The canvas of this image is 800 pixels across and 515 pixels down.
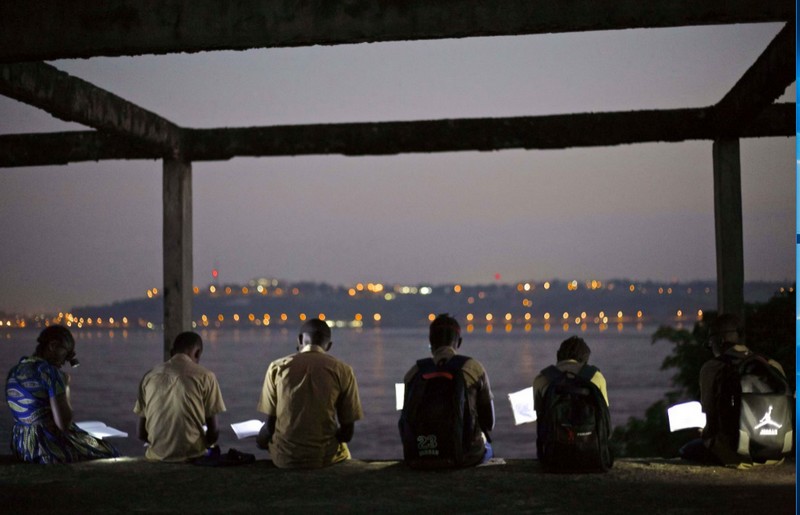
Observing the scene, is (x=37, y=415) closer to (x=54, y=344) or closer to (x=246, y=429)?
(x=54, y=344)

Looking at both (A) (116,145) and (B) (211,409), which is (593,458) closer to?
(B) (211,409)

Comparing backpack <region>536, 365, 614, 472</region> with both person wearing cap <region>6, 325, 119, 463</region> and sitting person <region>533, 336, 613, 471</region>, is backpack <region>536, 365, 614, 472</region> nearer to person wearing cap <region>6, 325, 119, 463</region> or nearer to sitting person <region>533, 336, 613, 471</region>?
sitting person <region>533, 336, 613, 471</region>

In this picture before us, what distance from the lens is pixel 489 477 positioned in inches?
322

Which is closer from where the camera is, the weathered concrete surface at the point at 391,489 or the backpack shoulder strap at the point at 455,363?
the weathered concrete surface at the point at 391,489

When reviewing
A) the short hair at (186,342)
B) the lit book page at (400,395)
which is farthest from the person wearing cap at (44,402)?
the lit book page at (400,395)

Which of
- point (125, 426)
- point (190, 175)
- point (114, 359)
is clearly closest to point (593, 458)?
point (190, 175)

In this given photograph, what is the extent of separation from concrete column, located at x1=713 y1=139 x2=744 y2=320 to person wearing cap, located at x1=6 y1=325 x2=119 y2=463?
19.4ft

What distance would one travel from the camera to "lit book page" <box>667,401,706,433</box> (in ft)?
30.2

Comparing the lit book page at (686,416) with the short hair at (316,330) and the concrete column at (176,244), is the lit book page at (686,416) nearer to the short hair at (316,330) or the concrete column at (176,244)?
the short hair at (316,330)

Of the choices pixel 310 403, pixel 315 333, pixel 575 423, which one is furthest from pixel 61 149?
pixel 575 423

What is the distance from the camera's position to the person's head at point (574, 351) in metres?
8.55

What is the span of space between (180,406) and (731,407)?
4312 millimetres

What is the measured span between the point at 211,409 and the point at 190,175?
10.1 ft

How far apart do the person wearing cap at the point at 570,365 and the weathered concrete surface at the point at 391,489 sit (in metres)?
0.57
